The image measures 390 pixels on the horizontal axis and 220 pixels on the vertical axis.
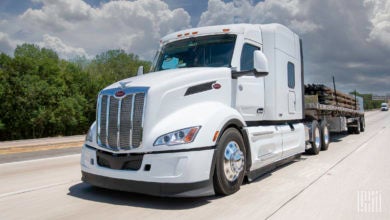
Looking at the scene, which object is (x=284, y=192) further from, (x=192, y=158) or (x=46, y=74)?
(x=46, y=74)

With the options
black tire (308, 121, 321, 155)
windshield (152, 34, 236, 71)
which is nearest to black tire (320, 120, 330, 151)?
black tire (308, 121, 321, 155)

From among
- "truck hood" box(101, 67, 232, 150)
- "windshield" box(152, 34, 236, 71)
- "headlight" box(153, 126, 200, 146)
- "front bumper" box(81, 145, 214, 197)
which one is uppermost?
"windshield" box(152, 34, 236, 71)

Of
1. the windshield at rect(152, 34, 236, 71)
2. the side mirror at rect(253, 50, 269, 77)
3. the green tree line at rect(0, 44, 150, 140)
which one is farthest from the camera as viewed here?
the green tree line at rect(0, 44, 150, 140)

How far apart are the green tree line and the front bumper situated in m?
25.7

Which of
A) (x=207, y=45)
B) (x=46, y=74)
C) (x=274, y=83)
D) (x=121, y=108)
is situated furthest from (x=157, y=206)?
(x=46, y=74)

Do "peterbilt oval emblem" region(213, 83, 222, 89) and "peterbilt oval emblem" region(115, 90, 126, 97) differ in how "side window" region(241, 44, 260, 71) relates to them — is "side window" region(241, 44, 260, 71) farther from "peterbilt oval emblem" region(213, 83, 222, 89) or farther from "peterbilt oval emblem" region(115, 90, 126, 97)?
"peterbilt oval emblem" region(115, 90, 126, 97)

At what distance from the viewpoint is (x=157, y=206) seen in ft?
15.7

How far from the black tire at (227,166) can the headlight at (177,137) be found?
57cm

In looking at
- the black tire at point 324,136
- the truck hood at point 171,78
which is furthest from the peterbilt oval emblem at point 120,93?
the black tire at point 324,136

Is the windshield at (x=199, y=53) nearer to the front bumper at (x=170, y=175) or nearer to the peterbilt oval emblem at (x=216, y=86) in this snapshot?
the peterbilt oval emblem at (x=216, y=86)

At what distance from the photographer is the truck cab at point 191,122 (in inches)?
183

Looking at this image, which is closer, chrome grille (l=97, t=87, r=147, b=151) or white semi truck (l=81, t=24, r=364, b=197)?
white semi truck (l=81, t=24, r=364, b=197)

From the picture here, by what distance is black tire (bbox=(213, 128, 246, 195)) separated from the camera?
5.10 meters

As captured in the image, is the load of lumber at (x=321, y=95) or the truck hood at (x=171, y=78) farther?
the load of lumber at (x=321, y=95)
